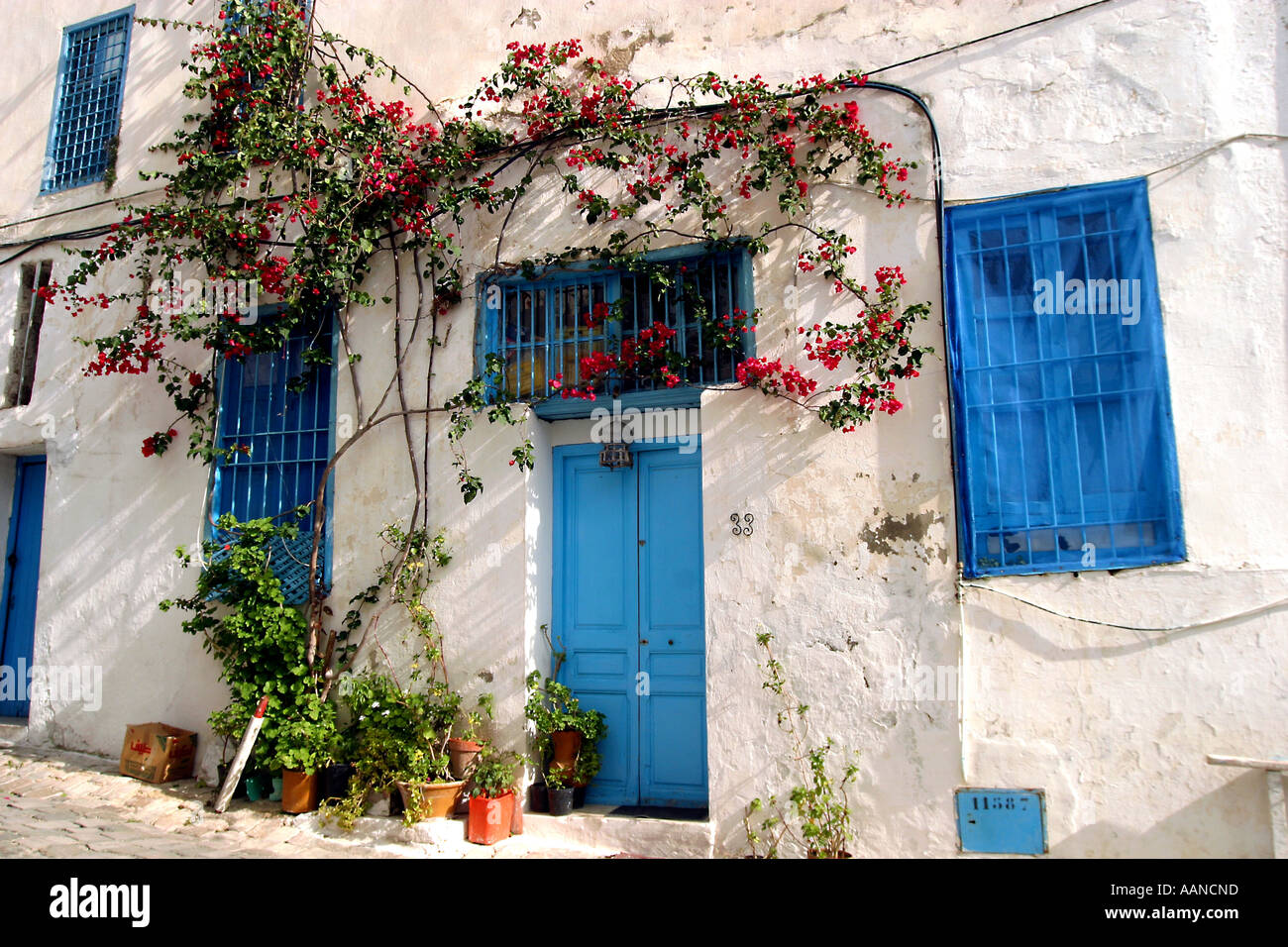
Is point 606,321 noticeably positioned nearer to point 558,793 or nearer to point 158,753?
point 558,793

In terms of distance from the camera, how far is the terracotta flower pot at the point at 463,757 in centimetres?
555

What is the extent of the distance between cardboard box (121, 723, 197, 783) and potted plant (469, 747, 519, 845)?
2.32 m

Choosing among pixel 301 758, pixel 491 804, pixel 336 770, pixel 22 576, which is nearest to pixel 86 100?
pixel 22 576

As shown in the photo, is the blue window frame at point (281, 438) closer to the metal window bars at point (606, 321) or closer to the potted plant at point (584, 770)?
the metal window bars at point (606, 321)

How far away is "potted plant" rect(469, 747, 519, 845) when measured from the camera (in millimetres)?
5238

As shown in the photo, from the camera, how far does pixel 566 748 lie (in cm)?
556

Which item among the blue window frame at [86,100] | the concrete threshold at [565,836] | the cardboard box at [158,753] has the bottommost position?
the concrete threshold at [565,836]

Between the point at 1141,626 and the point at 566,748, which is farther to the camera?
the point at 566,748

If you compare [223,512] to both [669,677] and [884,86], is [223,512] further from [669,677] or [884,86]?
[884,86]

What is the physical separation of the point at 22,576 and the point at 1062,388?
8048 millimetres

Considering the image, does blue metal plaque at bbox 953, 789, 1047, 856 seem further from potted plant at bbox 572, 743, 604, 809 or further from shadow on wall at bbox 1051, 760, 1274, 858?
potted plant at bbox 572, 743, 604, 809

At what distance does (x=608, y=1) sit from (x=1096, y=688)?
17.4ft

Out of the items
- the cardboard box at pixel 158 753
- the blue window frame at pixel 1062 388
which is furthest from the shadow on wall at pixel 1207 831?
the cardboard box at pixel 158 753

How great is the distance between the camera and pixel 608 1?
6.27m
